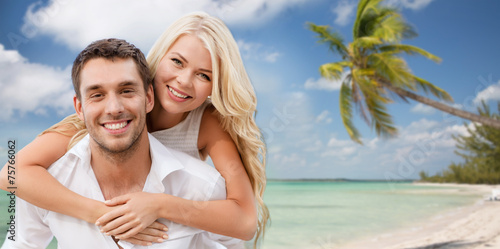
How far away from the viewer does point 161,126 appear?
2.73 metres

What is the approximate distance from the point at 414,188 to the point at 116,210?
117 feet

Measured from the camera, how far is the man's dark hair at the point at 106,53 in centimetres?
200

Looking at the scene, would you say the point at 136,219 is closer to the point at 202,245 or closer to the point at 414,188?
the point at 202,245

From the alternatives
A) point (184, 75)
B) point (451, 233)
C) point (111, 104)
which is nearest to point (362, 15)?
point (451, 233)

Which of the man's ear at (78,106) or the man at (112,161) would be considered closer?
the man at (112,161)

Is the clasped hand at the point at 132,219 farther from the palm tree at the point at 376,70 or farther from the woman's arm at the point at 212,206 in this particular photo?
the palm tree at the point at 376,70

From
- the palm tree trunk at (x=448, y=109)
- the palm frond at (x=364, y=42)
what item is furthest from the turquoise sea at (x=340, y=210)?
the palm frond at (x=364, y=42)

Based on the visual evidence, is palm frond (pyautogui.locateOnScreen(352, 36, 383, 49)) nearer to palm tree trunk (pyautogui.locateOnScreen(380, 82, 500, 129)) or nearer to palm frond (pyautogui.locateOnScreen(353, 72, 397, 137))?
palm frond (pyautogui.locateOnScreen(353, 72, 397, 137))

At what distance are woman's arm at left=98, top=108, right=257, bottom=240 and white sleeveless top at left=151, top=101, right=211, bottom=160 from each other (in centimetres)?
4

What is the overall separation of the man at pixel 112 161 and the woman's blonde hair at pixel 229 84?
437 millimetres

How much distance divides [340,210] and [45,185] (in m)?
25.6

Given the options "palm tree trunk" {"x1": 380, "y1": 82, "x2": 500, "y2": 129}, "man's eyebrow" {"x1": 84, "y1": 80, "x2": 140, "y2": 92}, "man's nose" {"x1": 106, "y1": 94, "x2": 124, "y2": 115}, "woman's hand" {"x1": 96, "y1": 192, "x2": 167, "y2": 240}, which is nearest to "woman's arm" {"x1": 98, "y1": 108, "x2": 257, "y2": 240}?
"woman's hand" {"x1": 96, "y1": 192, "x2": 167, "y2": 240}

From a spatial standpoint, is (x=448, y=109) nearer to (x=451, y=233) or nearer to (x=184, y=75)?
(x=451, y=233)

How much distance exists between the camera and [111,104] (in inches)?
75.9
